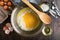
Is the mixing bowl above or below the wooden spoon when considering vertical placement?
below

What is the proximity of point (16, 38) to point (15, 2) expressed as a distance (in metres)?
0.16

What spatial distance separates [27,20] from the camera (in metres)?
0.90

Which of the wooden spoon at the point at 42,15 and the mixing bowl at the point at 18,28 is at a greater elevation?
the wooden spoon at the point at 42,15

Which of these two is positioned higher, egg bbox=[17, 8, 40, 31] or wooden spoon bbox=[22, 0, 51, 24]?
wooden spoon bbox=[22, 0, 51, 24]

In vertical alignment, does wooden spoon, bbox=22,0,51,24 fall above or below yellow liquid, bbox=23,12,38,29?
above

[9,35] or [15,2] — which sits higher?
[15,2]

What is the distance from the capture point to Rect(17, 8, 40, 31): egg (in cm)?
90

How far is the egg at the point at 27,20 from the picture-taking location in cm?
90

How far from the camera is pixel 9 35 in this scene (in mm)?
960

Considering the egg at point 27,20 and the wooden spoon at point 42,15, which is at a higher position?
the wooden spoon at point 42,15

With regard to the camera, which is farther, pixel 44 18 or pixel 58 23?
pixel 58 23

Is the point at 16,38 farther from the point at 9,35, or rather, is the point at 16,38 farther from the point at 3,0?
the point at 3,0

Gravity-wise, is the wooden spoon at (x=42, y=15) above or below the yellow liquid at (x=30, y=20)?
above

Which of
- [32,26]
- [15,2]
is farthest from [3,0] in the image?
[32,26]
